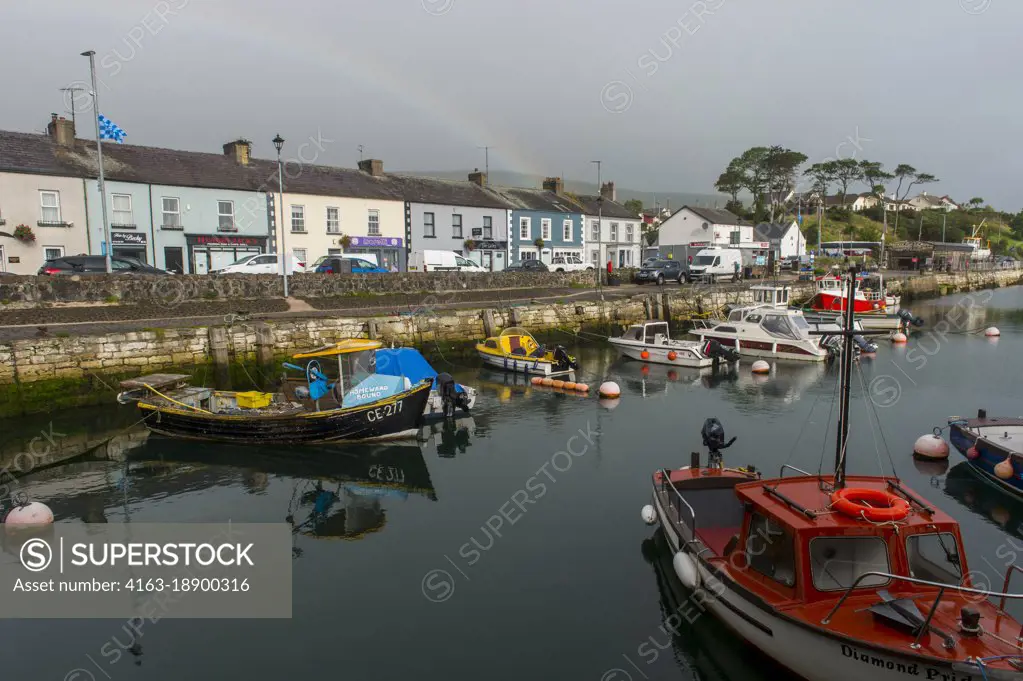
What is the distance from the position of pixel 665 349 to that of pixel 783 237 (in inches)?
2161

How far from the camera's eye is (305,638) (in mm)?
9469

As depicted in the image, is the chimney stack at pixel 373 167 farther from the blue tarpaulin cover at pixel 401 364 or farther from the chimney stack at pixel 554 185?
the blue tarpaulin cover at pixel 401 364

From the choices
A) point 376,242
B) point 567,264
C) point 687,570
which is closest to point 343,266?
point 376,242

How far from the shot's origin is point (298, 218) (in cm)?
4075

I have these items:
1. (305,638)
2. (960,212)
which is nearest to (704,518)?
(305,638)

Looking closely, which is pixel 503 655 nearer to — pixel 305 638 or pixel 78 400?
pixel 305 638

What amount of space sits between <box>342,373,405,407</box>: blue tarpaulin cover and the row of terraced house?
Answer: 73.5 ft

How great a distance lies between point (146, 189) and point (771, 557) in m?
36.7

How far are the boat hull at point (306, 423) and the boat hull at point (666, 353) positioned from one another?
1496 centimetres

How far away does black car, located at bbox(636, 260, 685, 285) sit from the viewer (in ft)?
156

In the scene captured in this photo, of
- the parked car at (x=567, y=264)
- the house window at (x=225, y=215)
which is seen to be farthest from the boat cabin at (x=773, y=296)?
the house window at (x=225, y=215)

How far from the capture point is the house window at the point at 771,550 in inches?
320

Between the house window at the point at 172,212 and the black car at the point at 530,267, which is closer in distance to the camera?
the house window at the point at 172,212

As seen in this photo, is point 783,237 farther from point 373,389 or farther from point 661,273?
point 373,389
